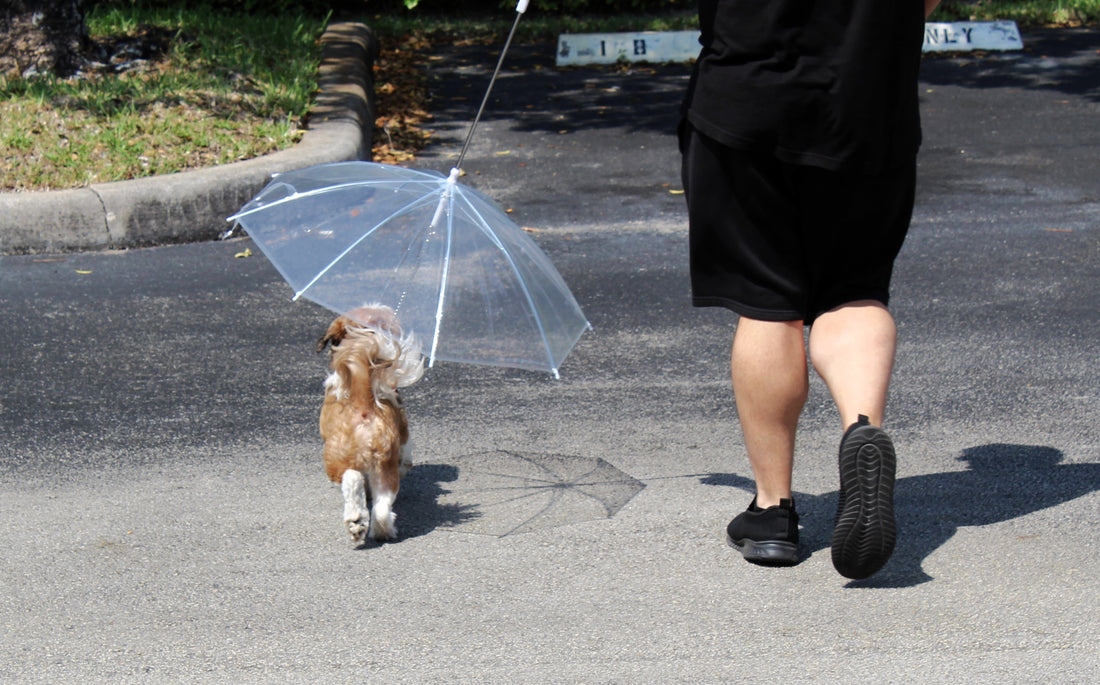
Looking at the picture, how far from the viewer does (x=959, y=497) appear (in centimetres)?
366

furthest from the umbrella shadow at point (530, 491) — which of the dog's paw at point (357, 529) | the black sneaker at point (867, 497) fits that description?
the black sneaker at point (867, 497)

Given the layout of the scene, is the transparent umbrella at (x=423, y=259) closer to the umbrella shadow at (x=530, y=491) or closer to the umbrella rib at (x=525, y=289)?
the umbrella rib at (x=525, y=289)

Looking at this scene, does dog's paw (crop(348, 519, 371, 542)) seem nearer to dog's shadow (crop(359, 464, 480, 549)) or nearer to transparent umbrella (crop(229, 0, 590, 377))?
dog's shadow (crop(359, 464, 480, 549))

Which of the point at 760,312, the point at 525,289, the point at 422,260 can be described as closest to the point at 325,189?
the point at 422,260

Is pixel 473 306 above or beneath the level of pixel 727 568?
above

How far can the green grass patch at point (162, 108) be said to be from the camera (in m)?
7.17

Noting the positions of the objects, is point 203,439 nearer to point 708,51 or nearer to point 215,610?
point 215,610

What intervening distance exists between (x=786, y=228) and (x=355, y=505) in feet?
4.81

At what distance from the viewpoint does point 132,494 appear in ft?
12.6

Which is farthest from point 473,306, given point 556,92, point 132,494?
point 556,92

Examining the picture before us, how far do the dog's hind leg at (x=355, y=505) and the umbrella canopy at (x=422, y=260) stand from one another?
1.38 feet

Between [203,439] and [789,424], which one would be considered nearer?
[789,424]

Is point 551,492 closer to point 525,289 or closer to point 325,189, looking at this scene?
point 525,289

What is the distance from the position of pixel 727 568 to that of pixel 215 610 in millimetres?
1410
